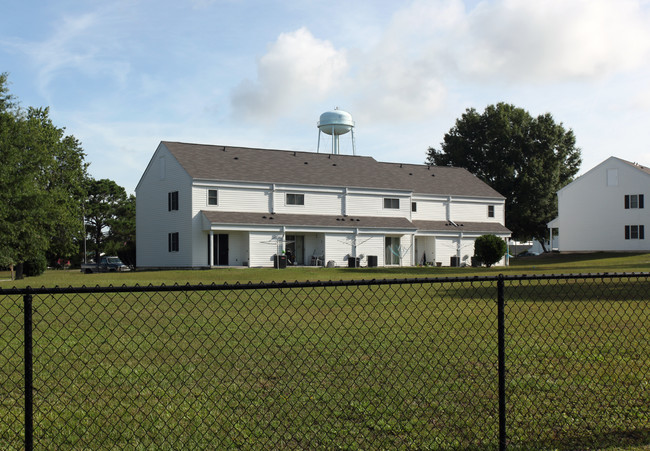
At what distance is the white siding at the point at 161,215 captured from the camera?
143 feet

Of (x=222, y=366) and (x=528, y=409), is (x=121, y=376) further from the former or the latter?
(x=528, y=409)

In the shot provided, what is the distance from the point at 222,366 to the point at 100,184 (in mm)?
69023

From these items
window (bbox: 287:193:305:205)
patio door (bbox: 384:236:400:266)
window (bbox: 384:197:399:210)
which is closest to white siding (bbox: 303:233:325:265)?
window (bbox: 287:193:305:205)

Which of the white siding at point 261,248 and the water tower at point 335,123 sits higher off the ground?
the water tower at point 335,123

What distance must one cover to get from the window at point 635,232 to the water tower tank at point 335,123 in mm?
26756

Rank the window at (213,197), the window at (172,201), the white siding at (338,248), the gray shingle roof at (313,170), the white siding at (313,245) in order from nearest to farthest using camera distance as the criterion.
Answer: the window at (213,197) → the window at (172,201) → the gray shingle roof at (313,170) → the white siding at (338,248) → the white siding at (313,245)

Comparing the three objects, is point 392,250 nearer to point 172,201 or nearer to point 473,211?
point 473,211

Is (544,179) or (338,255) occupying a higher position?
(544,179)

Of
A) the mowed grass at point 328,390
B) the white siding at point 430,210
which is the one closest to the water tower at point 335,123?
the white siding at point 430,210

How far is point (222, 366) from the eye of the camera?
865 centimetres

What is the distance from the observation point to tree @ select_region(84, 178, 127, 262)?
→ 72750mm

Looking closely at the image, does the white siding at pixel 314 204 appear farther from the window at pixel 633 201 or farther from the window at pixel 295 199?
the window at pixel 633 201

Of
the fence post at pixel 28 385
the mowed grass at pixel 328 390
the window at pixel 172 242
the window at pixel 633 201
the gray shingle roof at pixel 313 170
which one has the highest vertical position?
the gray shingle roof at pixel 313 170

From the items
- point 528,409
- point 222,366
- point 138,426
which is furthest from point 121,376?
point 528,409
